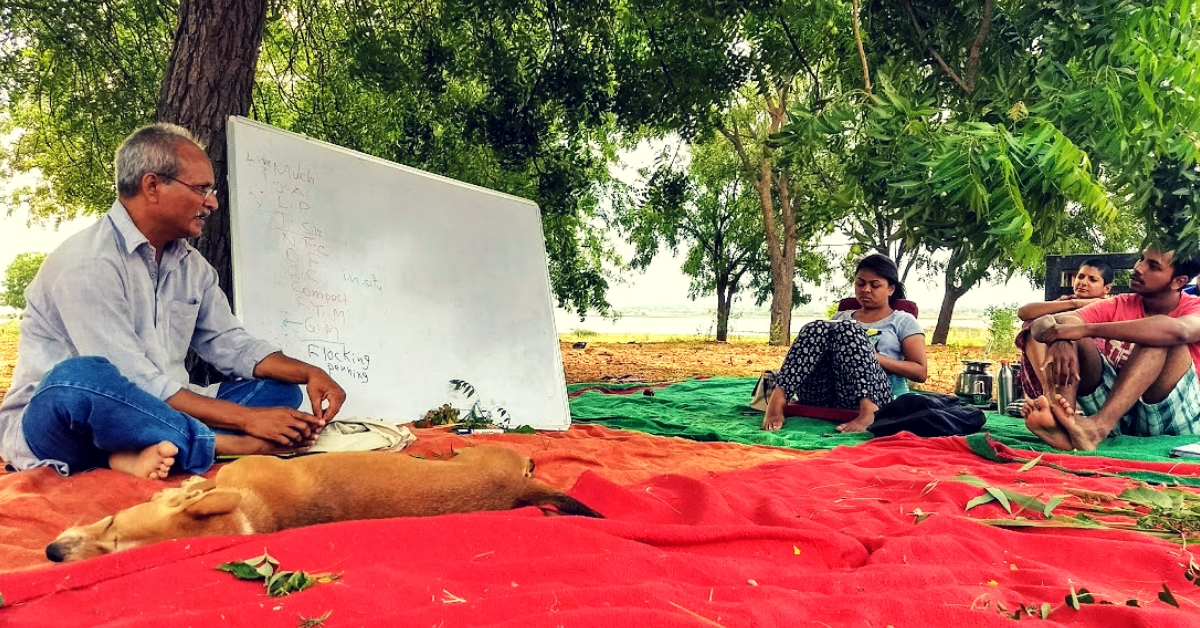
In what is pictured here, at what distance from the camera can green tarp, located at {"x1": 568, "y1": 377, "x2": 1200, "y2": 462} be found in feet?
15.6

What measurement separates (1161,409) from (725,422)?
8.98 feet

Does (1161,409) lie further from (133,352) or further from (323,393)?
(133,352)

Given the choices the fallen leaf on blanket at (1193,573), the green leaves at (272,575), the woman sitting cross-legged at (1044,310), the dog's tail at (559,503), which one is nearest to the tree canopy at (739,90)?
the woman sitting cross-legged at (1044,310)

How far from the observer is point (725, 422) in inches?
232

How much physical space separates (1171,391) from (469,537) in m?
4.58

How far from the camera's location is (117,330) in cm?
319

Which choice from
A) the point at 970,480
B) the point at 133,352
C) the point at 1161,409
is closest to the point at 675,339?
the point at 1161,409

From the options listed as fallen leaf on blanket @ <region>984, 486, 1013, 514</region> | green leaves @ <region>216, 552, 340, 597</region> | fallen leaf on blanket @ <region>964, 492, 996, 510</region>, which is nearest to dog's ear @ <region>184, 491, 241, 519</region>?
green leaves @ <region>216, 552, 340, 597</region>

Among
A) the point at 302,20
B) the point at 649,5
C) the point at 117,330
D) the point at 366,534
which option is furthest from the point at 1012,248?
the point at 302,20

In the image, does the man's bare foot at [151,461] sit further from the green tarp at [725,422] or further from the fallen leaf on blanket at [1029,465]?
the fallen leaf on blanket at [1029,465]

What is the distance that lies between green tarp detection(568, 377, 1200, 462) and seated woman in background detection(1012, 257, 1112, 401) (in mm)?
354

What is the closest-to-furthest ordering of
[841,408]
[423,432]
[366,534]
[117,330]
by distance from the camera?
1. [366,534]
2. [117,330]
3. [423,432]
4. [841,408]

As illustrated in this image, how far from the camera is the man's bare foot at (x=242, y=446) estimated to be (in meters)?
3.40

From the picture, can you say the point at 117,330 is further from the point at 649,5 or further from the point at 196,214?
the point at 649,5
